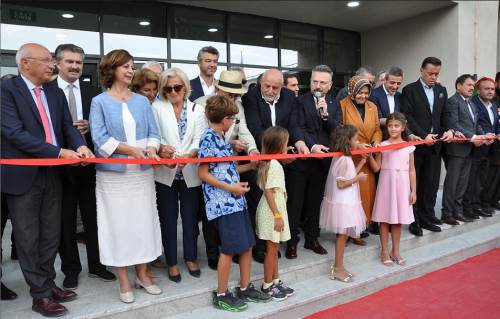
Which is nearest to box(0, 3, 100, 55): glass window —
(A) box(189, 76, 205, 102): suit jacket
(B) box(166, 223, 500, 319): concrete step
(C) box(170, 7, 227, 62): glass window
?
(C) box(170, 7, 227, 62): glass window

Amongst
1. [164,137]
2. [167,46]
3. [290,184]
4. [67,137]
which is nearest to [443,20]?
[167,46]

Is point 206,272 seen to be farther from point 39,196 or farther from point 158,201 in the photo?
point 39,196

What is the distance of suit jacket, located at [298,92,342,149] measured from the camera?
14.2 feet

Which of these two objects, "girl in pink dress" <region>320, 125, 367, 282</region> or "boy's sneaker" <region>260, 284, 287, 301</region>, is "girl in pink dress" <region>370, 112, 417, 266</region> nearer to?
"girl in pink dress" <region>320, 125, 367, 282</region>

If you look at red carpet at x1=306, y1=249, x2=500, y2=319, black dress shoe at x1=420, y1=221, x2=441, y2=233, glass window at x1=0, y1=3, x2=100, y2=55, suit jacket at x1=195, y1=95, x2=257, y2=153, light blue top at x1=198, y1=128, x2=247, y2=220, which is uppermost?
glass window at x1=0, y1=3, x2=100, y2=55

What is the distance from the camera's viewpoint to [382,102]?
5.15 metres

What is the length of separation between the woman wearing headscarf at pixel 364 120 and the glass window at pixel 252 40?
5484 mm

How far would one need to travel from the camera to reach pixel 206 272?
3.82 meters

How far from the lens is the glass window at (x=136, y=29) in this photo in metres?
8.08

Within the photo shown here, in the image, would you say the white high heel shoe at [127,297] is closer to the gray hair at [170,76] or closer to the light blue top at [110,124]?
the light blue top at [110,124]

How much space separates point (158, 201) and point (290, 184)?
1390mm

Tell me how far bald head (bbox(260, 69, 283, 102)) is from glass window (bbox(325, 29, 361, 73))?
764cm

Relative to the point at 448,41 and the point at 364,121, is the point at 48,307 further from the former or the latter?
the point at 448,41

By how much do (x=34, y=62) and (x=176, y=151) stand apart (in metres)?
1.25
